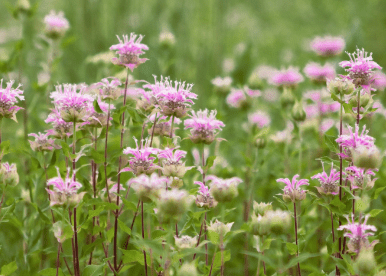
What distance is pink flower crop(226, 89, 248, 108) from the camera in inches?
64.9

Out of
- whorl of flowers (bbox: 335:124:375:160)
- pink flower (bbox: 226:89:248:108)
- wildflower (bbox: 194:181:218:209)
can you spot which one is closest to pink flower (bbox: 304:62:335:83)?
pink flower (bbox: 226:89:248:108)

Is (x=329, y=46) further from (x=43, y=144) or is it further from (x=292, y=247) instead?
(x=43, y=144)

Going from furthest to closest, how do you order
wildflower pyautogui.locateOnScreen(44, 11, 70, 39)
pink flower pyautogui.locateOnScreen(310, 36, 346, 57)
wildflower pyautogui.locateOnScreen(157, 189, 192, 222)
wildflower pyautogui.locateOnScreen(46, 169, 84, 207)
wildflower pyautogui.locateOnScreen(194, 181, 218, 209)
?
pink flower pyautogui.locateOnScreen(310, 36, 346, 57) → wildflower pyautogui.locateOnScreen(44, 11, 70, 39) → wildflower pyautogui.locateOnScreen(194, 181, 218, 209) → wildflower pyautogui.locateOnScreen(46, 169, 84, 207) → wildflower pyautogui.locateOnScreen(157, 189, 192, 222)

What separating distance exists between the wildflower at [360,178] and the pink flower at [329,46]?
3.45 ft

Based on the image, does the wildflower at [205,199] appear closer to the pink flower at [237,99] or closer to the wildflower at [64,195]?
the wildflower at [64,195]

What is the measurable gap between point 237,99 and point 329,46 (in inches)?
20.3

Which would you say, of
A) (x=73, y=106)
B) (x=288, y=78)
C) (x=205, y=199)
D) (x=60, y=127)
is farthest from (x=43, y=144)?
(x=288, y=78)

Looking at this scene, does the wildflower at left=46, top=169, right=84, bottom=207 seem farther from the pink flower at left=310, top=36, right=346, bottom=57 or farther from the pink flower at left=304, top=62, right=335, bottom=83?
the pink flower at left=310, top=36, right=346, bottom=57

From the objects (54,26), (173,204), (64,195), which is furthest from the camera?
(54,26)

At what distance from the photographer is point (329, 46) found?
1815mm

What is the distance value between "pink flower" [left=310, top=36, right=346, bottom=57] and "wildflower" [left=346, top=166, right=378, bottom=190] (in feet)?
3.45

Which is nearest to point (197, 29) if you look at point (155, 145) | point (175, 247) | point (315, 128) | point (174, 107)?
point (315, 128)

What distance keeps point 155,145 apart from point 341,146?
1.78ft

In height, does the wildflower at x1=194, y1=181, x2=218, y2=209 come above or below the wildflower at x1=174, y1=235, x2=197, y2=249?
above
